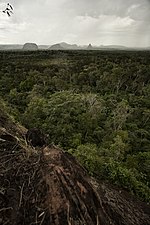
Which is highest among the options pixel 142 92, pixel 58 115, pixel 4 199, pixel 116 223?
pixel 4 199

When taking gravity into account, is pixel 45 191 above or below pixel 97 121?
above

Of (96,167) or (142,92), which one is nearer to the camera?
(96,167)

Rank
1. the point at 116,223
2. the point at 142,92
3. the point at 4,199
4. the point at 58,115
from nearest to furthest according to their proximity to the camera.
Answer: the point at 4,199
the point at 116,223
the point at 58,115
the point at 142,92

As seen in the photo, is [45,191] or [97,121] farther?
[97,121]

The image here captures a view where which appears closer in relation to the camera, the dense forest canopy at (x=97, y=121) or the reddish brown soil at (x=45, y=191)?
the reddish brown soil at (x=45, y=191)

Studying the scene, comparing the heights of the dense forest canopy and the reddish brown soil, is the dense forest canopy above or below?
below

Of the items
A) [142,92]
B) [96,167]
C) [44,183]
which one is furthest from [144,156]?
[142,92]

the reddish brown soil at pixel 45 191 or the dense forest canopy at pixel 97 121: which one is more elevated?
the reddish brown soil at pixel 45 191

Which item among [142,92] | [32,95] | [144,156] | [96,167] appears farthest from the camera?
[142,92]

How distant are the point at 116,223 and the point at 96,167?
5.72 metres

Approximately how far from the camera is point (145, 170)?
1661 cm

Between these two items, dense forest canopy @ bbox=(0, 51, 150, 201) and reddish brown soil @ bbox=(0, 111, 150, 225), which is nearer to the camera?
reddish brown soil @ bbox=(0, 111, 150, 225)

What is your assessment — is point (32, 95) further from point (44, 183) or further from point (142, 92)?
point (44, 183)

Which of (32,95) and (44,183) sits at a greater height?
(44,183)
